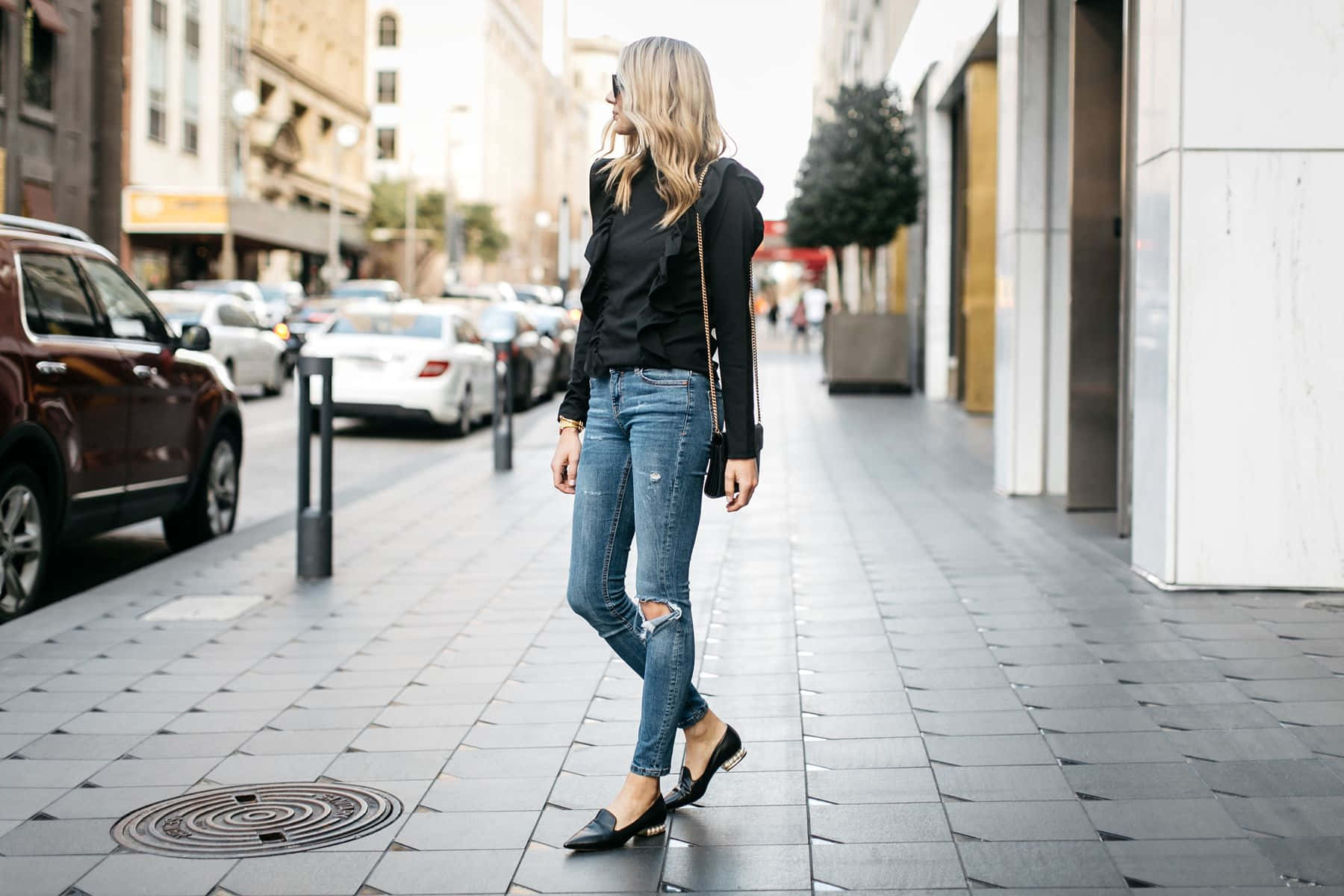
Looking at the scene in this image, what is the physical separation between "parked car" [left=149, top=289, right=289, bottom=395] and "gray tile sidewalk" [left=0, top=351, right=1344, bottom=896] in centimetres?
1490

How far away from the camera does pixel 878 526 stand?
10.2 metres

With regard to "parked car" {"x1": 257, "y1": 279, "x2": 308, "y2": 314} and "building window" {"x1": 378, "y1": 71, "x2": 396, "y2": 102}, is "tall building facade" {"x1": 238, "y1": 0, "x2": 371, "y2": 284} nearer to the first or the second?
"parked car" {"x1": 257, "y1": 279, "x2": 308, "y2": 314}

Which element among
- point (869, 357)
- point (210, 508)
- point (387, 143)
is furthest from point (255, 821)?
point (387, 143)

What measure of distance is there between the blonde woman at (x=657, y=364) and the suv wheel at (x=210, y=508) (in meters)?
6.03

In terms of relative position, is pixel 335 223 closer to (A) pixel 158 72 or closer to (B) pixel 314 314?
(A) pixel 158 72

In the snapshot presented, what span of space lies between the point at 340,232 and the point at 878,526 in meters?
50.9

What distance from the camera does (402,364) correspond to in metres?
18.3

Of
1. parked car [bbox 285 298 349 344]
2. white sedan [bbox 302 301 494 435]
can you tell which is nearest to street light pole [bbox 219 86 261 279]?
parked car [bbox 285 298 349 344]

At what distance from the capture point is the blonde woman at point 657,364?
3.98 metres

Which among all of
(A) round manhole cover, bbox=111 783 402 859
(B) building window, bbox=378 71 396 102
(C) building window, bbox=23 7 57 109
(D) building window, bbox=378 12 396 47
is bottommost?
(A) round manhole cover, bbox=111 783 402 859

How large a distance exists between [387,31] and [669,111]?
9627 cm

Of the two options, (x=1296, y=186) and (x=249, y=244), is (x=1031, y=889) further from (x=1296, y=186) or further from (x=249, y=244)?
(x=249, y=244)

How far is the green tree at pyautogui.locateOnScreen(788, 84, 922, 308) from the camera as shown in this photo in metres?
24.5

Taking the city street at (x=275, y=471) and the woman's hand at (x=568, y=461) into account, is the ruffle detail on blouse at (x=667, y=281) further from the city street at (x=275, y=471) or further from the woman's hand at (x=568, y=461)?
the city street at (x=275, y=471)
